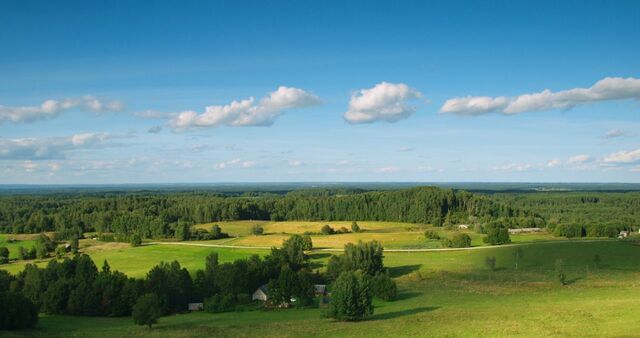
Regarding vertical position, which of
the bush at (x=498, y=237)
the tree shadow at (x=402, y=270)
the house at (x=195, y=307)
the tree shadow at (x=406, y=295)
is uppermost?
the bush at (x=498, y=237)

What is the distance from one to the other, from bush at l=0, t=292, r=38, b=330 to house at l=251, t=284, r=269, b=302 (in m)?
26.8

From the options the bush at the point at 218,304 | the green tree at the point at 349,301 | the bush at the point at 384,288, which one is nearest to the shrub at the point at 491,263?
the bush at the point at 384,288

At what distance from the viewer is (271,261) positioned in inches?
3132

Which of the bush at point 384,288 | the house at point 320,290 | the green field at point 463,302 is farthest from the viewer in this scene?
the house at point 320,290

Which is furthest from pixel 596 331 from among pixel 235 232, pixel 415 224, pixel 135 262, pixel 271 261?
pixel 415 224

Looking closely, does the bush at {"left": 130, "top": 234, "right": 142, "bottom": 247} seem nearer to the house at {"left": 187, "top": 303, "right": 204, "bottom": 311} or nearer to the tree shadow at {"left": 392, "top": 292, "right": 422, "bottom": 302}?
the house at {"left": 187, "top": 303, "right": 204, "bottom": 311}

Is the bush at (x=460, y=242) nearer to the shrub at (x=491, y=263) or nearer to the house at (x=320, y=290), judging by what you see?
the shrub at (x=491, y=263)

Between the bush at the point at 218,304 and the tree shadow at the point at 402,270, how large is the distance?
27.6 meters

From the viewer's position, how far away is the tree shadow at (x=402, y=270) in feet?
275

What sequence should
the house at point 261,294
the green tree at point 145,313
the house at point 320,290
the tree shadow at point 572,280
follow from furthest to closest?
the house at point 320,290, the tree shadow at point 572,280, the house at point 261,294, the green tree at point 145,313

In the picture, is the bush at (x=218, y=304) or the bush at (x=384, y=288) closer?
the bush at (x=218, y=304)

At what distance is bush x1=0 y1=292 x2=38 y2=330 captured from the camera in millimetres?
50094

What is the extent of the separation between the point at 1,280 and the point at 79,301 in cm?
1305

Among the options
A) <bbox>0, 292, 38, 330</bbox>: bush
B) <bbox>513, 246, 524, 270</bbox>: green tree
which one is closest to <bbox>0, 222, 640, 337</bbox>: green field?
<bbox>513, 246, 524, 270</bbox>: green tree
